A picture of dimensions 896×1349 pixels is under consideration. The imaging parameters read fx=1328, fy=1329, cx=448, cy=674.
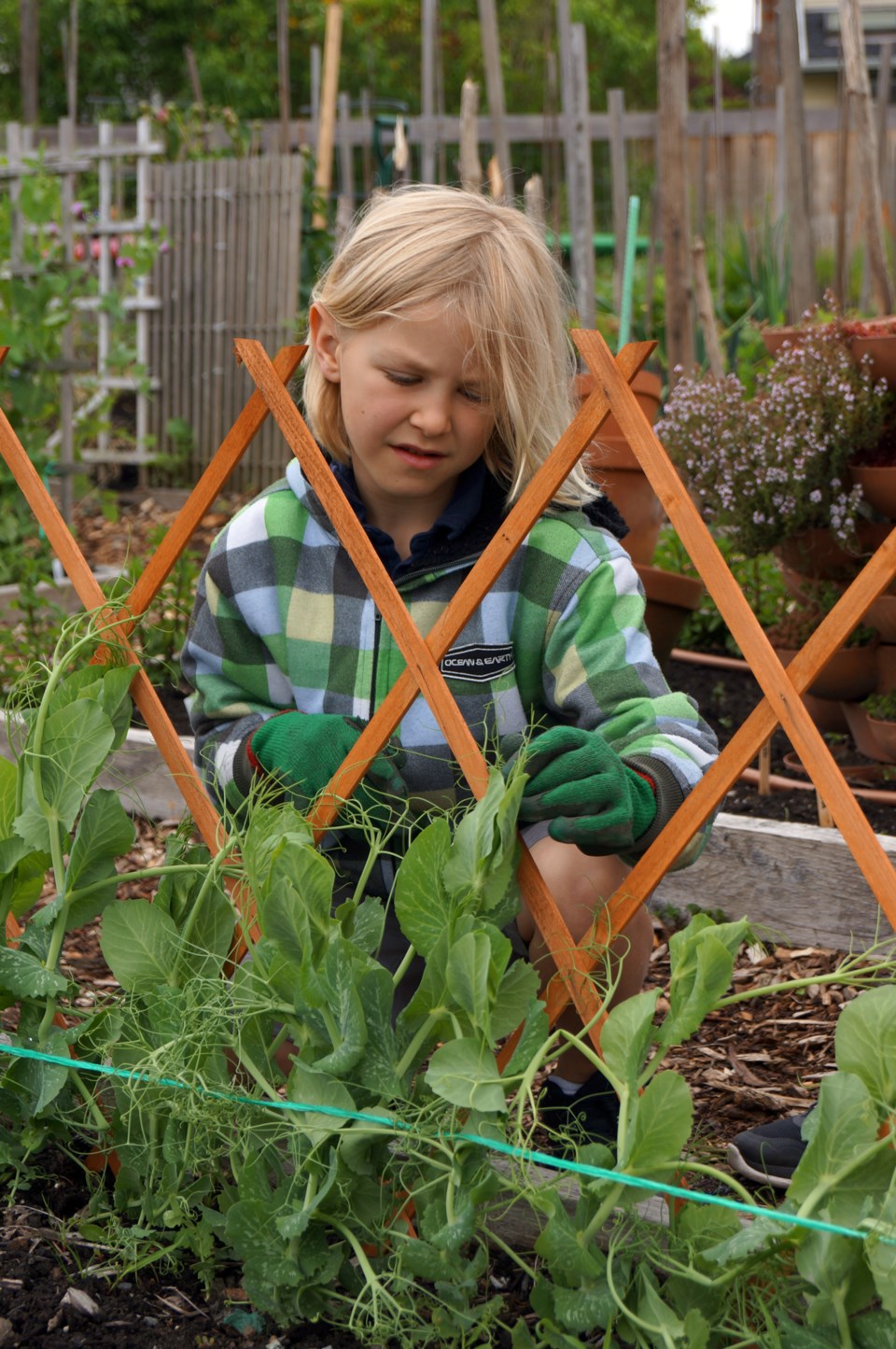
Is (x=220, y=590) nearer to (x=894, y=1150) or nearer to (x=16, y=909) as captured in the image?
(x=16, y=909)

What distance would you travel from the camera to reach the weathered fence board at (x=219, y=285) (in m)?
7.34

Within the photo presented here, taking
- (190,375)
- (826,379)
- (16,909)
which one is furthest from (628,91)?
(16,909)

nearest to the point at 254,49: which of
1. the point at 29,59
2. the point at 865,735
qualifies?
the point at 29,59

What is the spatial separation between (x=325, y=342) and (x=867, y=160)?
2.47 meters

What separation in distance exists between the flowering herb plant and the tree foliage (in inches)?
692

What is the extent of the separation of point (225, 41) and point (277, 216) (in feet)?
52.0

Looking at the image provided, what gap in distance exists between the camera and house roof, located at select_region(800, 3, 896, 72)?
19609 millimetres

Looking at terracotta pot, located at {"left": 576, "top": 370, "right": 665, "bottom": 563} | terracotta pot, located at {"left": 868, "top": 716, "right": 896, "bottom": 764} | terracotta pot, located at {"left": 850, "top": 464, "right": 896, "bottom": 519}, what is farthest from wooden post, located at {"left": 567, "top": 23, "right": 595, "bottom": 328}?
terracotta pot, located at {"left": 868, "top": 716, "right": 896, "bottom": 764}

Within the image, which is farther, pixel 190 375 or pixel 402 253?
pixel 190 375

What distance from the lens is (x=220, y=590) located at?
1.69 m

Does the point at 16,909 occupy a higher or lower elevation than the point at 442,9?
lower

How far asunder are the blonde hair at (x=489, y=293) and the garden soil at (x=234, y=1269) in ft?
2.03

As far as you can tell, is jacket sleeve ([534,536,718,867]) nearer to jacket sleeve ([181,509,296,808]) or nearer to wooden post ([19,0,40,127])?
jacket sleeve ([181,509,296,808])

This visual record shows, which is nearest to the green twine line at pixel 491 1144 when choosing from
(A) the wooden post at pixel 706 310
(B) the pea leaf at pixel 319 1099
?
(B) the pea leaf at pixel 319 1099
